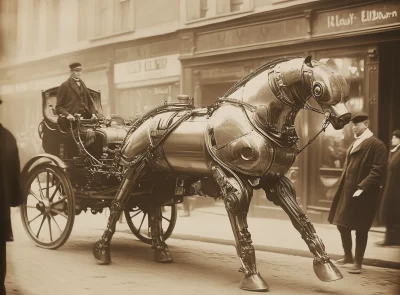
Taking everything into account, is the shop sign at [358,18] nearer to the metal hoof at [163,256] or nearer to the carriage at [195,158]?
the carriage at [195,158]

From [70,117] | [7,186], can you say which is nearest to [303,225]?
[7,186]

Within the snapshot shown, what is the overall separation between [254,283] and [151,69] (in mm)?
1681

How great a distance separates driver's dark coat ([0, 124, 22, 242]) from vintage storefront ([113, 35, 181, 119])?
3.48ft

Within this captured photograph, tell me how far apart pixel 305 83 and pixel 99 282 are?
1768 millimetres

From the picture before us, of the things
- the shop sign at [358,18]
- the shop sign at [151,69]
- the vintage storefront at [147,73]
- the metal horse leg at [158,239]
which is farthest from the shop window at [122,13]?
the shop sign at [358,18]

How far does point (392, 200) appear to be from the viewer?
3.45 meters

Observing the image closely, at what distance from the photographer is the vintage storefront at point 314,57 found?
394cm

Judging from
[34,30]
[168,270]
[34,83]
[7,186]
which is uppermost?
[34,30]

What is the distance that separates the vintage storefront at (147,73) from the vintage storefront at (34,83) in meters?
0.11

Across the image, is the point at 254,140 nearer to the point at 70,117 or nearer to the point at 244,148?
the point at 244,148

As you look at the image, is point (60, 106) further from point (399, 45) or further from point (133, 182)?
point (399, 45)

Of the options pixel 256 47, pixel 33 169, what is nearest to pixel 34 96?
pixel 33 169

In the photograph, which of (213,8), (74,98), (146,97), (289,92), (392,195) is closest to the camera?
(289,92)

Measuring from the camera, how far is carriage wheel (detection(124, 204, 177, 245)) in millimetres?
4316
